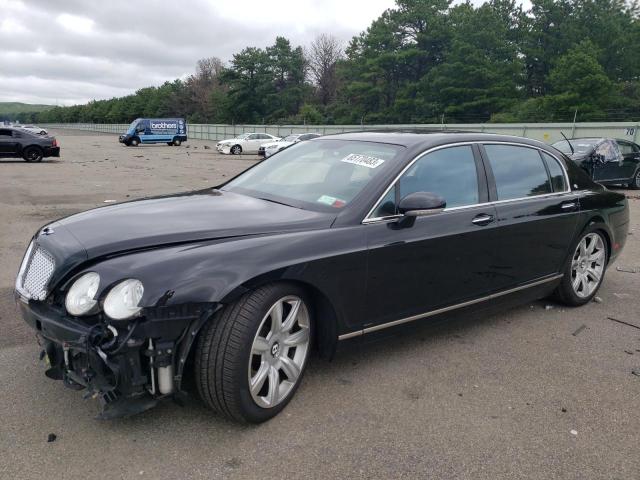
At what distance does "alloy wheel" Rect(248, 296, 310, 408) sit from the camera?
9.30ft

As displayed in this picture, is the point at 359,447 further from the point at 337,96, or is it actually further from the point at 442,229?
the point at 337,96

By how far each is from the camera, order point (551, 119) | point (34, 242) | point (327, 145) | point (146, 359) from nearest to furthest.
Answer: point (146, 359), point (34, 242), point (327, 145), point (551, 119)

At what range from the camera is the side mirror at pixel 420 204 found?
3211 mm

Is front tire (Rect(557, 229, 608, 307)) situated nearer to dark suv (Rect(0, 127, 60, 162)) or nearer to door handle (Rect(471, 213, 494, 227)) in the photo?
door handle (Rect(471, 213, 494, 227))

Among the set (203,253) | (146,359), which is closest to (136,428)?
(146,359)

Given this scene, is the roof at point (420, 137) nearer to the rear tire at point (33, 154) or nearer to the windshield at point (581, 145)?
the windshield at point (581, 145)

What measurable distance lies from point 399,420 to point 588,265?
2958 mm

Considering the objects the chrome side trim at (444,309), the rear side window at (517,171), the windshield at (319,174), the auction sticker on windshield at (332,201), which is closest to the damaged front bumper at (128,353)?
the chrome side trim at (444,309)

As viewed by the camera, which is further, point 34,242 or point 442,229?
point 442,229

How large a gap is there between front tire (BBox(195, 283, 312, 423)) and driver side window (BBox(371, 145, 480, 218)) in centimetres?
84

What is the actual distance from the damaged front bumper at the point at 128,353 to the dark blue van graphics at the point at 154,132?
43.8 m

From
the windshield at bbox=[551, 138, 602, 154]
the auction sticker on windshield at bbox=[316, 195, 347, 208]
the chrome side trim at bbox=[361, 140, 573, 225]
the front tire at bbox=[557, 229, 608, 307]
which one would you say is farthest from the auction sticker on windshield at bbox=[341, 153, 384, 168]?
the windshield at bbox=[551, 138, 602, 154]

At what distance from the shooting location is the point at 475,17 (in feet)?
163

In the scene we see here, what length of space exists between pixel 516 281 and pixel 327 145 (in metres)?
1.80
